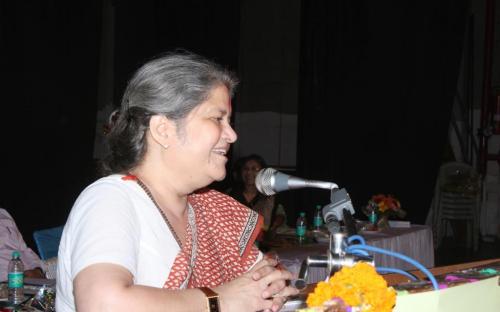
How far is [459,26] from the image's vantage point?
8023 millimetres

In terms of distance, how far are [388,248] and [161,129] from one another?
11.9ft

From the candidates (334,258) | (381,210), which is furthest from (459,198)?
(334,258)

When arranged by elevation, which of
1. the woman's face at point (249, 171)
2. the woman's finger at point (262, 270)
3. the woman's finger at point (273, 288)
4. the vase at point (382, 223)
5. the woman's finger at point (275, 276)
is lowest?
the vase at point (382, 223)

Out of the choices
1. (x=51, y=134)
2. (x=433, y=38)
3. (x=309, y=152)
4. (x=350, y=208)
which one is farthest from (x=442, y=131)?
(x=350, y=208)

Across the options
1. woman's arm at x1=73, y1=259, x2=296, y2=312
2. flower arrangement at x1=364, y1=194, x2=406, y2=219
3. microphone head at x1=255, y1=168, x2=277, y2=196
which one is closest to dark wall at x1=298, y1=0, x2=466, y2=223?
flower arrangement at x1=364, y1=194, x2=406, y2=219

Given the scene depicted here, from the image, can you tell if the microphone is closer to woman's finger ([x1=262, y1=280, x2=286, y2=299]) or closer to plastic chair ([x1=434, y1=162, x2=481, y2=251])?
woman's finger ([x1=262, y1=280, x2=286, y2=299])

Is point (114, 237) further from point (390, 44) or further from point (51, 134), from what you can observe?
point (390, 44)

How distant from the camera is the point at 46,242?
12.3 feet

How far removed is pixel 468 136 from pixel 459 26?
7.02 ft

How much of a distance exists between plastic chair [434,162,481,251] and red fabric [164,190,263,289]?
7.14 meters

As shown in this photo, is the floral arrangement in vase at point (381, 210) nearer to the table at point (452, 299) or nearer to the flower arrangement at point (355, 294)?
the table at point (452, 299)

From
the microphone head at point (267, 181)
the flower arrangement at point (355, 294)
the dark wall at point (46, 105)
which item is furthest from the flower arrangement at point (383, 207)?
the flower arrangement at point (355, 294)

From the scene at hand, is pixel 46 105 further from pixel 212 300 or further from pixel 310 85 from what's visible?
pixel 212 300

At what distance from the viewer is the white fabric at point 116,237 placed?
1.33 metres
